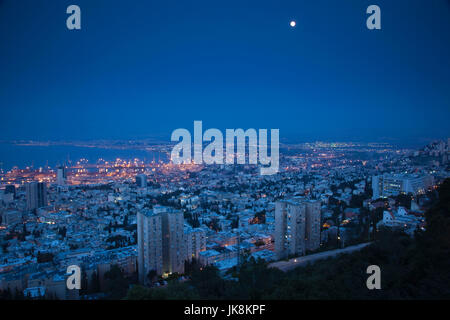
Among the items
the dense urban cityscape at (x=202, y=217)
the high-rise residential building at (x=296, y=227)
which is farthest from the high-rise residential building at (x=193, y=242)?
the high-rise residential building at (x=296, y=227)

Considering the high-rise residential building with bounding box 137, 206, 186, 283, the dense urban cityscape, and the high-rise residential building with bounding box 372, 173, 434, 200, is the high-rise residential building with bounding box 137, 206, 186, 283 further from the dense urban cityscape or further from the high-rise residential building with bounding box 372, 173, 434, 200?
the high-rise residential building with bounding box 372, 173, 434, 200

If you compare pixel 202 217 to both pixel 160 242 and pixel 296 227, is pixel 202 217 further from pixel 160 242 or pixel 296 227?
pixel 296 227

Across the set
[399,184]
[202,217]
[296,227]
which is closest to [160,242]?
[296,227]

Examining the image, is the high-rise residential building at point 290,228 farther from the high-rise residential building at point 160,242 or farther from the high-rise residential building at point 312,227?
the high-rise residential building at point 160,242

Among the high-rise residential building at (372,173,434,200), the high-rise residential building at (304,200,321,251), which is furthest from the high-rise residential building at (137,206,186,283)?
the high-rise residential building at (372,173,434,200)

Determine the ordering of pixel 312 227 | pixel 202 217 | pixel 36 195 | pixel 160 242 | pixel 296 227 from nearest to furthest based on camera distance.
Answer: pixel 160 242
pixel 296 227
pixel 312 227
pixel 202 217
pixel 36 195

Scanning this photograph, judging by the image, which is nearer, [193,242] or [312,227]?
[312,227]
